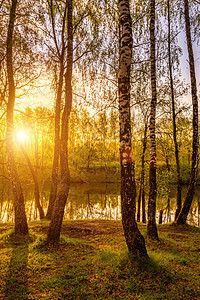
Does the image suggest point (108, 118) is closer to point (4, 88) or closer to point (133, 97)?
point (133, 97)

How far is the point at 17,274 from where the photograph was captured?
474 centimetres

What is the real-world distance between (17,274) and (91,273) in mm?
1894

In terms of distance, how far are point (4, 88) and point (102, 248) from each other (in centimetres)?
1177

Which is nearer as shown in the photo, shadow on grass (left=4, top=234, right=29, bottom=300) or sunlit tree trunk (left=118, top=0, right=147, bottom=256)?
shadow on grass (left=4, top=234, right=29, bottom=300)

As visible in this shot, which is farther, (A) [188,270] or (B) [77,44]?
(B) [77,44]

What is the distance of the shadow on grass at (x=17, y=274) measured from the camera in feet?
13.1

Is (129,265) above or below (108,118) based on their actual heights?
below

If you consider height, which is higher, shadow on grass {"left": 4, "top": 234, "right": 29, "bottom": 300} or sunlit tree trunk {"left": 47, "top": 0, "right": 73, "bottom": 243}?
sunlit tree trunk {"left": 47, "top": 0, "right": 73, "bottom": 243}

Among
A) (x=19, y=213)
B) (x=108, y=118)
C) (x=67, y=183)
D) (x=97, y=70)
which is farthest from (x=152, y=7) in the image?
(x=19, y=213)

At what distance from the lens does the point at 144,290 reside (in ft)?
13.7

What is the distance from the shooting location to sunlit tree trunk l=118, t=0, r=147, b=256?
5.29 meters

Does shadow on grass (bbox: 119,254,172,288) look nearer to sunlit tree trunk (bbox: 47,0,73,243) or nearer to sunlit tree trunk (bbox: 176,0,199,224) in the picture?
sunlit tree trunk (bbox: 47,0,73,243)

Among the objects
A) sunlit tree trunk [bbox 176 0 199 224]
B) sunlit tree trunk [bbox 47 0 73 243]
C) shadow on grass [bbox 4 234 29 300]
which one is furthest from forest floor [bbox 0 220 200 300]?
sunlit tree trunk [bbox 176 0 199 224]

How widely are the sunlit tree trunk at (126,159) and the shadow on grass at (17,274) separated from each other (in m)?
2.88
